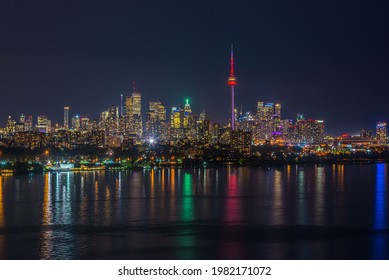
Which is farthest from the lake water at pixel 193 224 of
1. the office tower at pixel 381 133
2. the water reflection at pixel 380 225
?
the office tower at pixel 381 133

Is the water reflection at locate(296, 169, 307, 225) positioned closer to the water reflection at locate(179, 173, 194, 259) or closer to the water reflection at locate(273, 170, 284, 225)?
the water reflection at locate(273, 170, 284, 225)

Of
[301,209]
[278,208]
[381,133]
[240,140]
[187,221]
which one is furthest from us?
[381,133]

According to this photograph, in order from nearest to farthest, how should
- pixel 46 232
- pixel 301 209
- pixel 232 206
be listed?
1. pixel 46 232
2. pixel 301 209
3. pixel 232 206

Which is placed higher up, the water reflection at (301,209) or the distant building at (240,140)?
the distant building at (240,140)

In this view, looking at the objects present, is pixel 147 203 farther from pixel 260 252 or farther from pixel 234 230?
pixel 260 252

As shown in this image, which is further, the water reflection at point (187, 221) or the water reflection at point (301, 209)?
the water reflection at point (301, 209)

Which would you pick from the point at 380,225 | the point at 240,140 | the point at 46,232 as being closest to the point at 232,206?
the point at 380,225

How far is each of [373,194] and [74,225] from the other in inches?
492

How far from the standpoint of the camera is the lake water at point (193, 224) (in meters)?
11.5

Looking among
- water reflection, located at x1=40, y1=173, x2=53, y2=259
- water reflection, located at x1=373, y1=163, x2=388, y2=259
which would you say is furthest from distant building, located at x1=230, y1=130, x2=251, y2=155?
water reflection, located at x1=40, y1=173, x2=53, y2=259

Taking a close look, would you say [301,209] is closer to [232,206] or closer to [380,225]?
[232,206]

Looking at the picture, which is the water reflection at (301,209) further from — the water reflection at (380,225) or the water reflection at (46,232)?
the water reflection at (46,232)

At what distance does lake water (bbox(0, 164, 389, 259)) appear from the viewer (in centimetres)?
1152

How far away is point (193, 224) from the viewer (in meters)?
14.9
